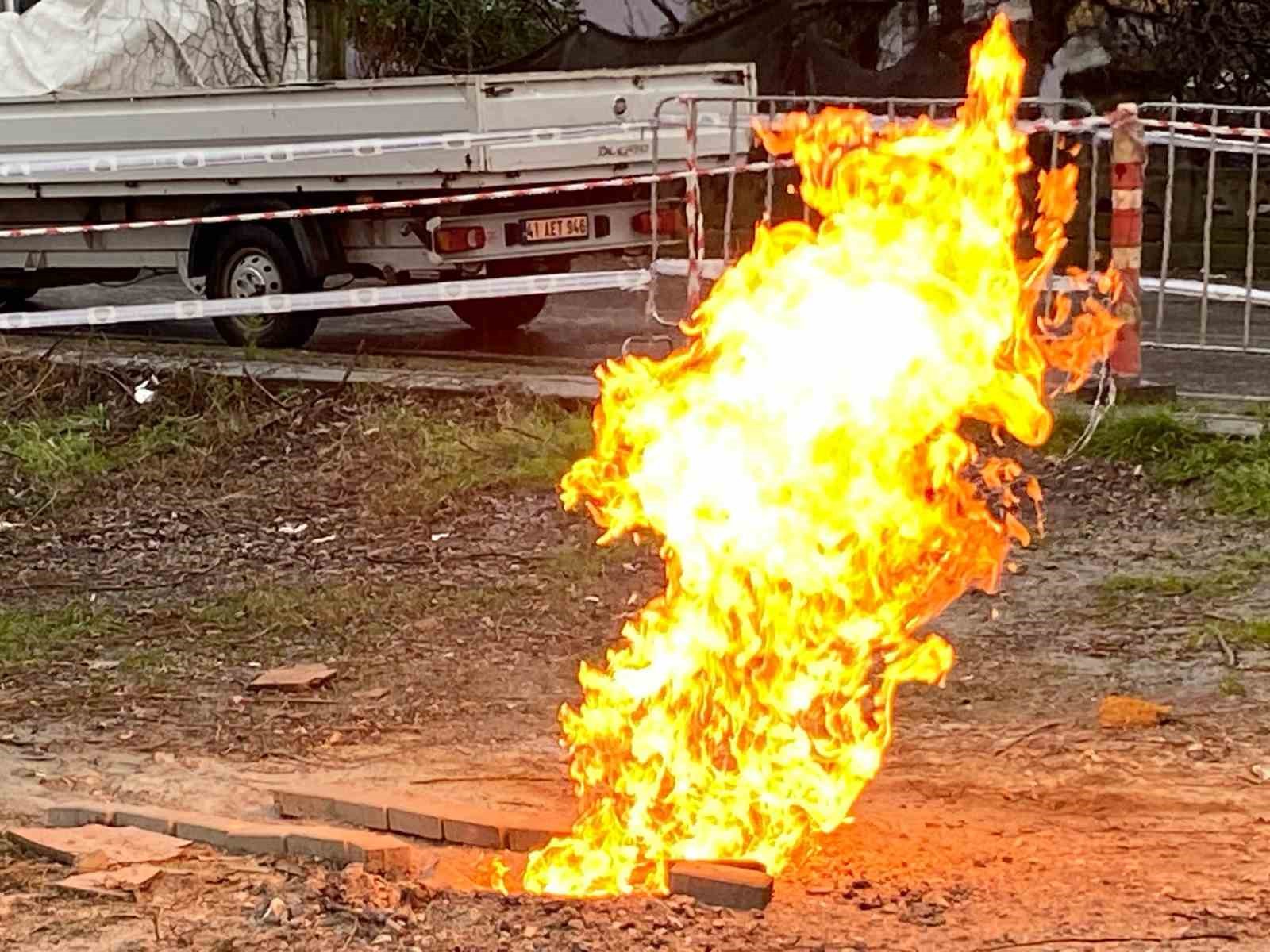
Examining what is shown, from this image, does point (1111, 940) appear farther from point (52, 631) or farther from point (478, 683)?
point (52, 631)

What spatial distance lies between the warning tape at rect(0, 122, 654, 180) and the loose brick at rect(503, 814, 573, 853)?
23.8 feet

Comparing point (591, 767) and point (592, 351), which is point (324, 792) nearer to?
point (591, 767)

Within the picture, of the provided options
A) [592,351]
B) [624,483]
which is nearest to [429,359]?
[592,351]

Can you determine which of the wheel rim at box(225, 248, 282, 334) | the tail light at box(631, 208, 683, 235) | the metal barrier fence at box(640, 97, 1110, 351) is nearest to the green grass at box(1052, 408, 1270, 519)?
the metal barrier fence at box(640, 97, 1110, 351)

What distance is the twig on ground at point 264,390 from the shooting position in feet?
36.0

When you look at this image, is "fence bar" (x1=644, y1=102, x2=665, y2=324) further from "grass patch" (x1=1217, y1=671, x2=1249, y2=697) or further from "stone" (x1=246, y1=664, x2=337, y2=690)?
"grass patch" (x1=1217, y1=671, x2=1249, y2=697)

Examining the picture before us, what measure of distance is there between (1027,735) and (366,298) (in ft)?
22.3

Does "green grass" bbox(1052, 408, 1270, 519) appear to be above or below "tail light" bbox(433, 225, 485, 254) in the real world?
below

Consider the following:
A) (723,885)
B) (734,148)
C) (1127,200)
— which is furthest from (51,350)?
(723,885)

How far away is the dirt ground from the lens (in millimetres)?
4551

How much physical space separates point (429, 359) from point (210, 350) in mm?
1456

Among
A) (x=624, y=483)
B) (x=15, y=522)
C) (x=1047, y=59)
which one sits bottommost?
(x=15, y=522)

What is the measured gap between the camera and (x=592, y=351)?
12898 mm

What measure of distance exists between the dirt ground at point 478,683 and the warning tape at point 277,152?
188 centimetres
